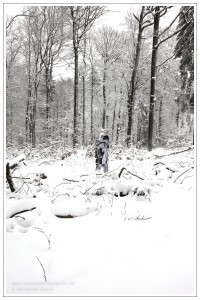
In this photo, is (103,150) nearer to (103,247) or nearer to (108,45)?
(103,247)

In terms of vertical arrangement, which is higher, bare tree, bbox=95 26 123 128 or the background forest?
Result: bare tree, bbox=95 26 123 128

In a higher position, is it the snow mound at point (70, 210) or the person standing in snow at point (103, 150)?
the person standing in snow at point (103, 150)

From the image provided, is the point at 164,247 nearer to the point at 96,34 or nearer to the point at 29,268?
the point at 29,268

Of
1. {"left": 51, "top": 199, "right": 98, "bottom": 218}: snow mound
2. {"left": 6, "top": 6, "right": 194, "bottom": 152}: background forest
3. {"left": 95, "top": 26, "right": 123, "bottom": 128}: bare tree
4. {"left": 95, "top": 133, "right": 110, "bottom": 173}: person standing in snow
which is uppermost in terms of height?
{"left": 95, "top": 26, "right": 123, "bottom": 128}: bare tree

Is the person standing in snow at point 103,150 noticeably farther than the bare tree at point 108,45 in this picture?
No

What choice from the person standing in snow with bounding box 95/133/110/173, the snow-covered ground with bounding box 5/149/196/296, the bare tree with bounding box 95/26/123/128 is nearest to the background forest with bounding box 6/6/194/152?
the bare tree with bounding box 95/26/123/128

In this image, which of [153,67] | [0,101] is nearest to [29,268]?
[0,101]

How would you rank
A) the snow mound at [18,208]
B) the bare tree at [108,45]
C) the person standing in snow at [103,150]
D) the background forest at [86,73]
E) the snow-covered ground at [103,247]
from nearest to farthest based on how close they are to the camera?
the snow-covered ground at [103,247] < the snow mound at [18,208] < the person standing in snow at [103,150] < the background forest at [86,73] < the bare tree at [108,45]

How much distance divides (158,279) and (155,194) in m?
1.82

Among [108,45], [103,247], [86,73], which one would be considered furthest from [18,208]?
[86,73]

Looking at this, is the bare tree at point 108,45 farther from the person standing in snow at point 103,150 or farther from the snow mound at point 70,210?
the snow mound at point 70,210

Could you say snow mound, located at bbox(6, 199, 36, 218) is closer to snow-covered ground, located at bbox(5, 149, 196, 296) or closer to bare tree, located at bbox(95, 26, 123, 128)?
snow-covered ground, located at bbox(5, 149, 196, 296)

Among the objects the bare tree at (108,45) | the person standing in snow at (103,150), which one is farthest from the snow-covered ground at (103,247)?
the bare tree at (108,45)

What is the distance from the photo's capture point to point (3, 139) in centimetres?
282
